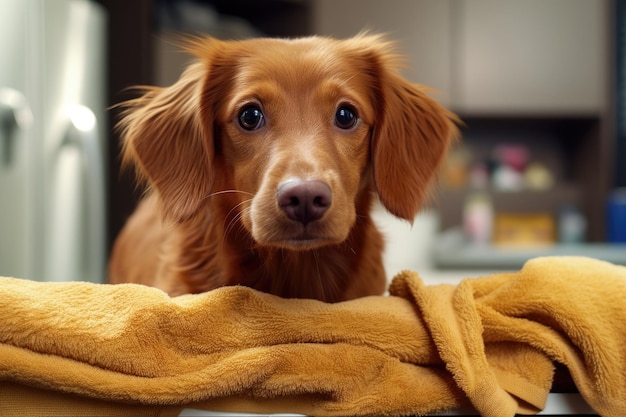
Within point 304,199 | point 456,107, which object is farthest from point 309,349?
point 456,107

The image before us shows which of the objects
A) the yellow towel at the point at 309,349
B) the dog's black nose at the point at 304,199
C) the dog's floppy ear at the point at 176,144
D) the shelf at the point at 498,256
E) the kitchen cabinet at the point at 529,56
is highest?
the kitchen cabinet at the point at 529,56

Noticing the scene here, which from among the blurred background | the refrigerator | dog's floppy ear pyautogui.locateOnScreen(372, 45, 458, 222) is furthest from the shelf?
dog's floppy ear pyautogui.locateOnScreen(372, 45, 458, 222)

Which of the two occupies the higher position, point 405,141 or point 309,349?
point 405,141

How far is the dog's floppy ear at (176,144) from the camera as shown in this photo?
806mm

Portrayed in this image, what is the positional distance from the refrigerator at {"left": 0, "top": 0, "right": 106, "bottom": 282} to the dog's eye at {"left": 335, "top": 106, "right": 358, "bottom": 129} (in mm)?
792

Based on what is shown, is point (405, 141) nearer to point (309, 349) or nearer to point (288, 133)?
point (288, 133)

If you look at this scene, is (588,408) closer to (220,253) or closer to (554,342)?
(554,342)

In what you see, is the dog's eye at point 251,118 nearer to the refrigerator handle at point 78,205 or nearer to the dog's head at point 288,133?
the dog's head at point 288,133

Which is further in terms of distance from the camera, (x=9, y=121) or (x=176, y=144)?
(x=9, y=121)

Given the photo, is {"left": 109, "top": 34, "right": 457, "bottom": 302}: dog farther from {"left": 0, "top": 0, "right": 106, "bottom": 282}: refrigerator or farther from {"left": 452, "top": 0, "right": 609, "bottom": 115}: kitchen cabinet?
{"left": 452, "top": 0, "right": 609, "bottom": 115}: kitchen cabinet

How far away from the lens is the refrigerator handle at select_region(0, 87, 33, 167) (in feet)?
4.17

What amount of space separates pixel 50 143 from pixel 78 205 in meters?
0.18

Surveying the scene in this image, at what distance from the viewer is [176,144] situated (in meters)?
0.84

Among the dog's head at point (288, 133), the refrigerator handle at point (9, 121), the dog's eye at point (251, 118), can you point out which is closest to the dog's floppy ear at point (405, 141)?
the dog's head at point (288, 133)
